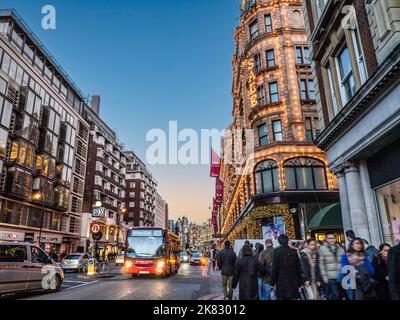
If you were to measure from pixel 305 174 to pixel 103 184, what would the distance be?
4972 centimetres

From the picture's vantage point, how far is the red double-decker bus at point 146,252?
18.1 metres

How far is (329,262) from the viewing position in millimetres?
7453

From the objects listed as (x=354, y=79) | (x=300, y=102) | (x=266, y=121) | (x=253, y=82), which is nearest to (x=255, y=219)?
(x=266, y=121)

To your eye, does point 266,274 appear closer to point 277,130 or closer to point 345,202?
point 345,202

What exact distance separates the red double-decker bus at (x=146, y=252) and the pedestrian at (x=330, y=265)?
40.5 feet

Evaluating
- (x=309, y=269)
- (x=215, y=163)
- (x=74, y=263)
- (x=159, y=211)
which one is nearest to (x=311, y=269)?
(x=309, y=269)

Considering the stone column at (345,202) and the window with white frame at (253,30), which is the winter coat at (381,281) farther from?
the window with white frame at (253,30)

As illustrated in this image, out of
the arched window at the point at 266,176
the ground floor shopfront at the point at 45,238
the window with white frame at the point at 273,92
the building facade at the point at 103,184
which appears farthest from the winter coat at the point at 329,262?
the building facade at the point at 103,184

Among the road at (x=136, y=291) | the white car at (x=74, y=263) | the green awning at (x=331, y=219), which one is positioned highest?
the green awning at (x=331, y=219)

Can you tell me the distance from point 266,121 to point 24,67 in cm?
3095

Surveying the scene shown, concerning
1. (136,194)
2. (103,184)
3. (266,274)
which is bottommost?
(266,274)

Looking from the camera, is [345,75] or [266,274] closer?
[266,274]

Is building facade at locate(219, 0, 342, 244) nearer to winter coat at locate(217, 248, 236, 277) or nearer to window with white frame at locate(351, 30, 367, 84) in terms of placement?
window with white frame at locate(351, 30, 367, 84)

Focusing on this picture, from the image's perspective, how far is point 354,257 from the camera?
21.1 feet
